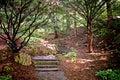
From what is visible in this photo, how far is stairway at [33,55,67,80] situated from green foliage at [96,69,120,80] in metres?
1.65

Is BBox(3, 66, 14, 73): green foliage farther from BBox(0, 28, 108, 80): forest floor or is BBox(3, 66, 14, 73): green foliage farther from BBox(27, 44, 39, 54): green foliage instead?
BBox(27, 44, 39, 54): green foliage

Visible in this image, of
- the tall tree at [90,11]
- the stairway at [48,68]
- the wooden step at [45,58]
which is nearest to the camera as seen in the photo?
the stairway at [48,68]

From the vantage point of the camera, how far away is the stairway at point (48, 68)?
8.86 meters

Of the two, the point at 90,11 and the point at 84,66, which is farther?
the point at 90,11

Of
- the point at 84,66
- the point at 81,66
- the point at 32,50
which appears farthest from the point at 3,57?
the point at 84,66

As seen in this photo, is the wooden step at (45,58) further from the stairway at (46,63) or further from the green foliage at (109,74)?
the green foliage at (109,74)

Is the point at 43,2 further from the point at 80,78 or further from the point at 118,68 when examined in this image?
the point at 118,68

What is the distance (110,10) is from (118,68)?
13.3 feet

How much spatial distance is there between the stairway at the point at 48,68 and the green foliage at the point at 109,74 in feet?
5.40

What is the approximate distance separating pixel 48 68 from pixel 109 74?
2836mm

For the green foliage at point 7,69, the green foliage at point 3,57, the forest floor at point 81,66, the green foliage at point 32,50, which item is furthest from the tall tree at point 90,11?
the green foliage at point 7,69

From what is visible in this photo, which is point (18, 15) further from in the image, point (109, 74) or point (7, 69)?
point (109, 74)

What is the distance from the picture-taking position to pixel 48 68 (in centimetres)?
973

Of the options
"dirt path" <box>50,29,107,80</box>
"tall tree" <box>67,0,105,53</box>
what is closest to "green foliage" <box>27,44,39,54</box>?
"dirt path" <box>50,29,107,80</box>
